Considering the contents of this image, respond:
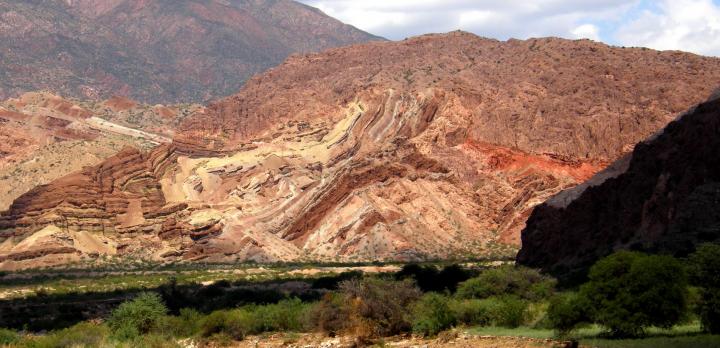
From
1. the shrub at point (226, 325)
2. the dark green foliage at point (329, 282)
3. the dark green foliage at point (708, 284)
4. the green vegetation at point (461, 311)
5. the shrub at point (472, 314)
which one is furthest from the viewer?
the dark green foliage at point (329, 282)

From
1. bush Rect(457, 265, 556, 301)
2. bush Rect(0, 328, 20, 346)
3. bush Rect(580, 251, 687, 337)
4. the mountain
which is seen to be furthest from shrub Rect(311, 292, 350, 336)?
the mountain

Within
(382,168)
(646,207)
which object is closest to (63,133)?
(382,168)

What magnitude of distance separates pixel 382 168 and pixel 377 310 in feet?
205

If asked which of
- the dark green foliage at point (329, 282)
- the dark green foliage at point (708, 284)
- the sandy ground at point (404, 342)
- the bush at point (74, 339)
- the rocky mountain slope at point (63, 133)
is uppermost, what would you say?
the rocky mountain slope at point (63, 133)

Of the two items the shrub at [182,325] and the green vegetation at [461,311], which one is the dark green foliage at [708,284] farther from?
the shrub at [182,325]

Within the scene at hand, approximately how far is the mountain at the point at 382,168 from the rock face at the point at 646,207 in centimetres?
2438

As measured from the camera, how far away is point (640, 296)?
3356 cm

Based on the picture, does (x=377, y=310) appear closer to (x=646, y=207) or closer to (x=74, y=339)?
(x=74, y=339)

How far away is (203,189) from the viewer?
114438 millimetres

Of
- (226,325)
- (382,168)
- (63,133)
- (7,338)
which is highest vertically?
(63,133)

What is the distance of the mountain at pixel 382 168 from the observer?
335ft

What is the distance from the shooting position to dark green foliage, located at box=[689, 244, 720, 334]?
3225 centimetres

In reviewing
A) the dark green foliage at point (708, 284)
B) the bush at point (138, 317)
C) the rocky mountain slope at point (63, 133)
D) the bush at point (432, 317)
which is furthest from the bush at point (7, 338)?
the rocky mountain slope at point (63, 133)

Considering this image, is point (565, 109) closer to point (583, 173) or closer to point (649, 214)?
point (583, 173)
